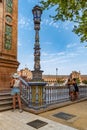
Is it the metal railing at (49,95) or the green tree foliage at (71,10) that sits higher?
the green tree foliage at (71,10)

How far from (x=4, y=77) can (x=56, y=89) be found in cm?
313

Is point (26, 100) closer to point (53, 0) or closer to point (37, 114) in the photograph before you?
point (37, 114)

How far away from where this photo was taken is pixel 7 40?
990 centimetres

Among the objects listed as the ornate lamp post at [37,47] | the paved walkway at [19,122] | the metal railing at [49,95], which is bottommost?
the paved walkway at [19,122]

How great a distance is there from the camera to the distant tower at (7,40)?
365 inches

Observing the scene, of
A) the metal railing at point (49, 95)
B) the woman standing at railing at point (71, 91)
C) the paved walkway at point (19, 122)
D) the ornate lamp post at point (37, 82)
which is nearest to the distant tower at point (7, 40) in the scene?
the metal railing at point (49, 95)

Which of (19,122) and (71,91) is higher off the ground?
(71,91)

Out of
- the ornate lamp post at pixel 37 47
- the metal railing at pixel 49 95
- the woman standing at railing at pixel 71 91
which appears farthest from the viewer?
the woman standing at railing at pixel 71 91

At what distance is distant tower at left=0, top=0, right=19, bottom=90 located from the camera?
9.27 metres

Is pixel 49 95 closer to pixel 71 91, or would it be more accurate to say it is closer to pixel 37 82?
pixel 37 82

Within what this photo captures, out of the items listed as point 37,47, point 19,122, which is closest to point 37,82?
point 37,47

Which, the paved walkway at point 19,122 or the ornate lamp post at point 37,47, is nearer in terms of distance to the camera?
the paved walkway at point 19,122

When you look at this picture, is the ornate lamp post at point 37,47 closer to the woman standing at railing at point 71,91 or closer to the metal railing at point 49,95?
the metal railing at point 49,95

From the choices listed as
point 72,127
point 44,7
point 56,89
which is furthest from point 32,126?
point 44,7
